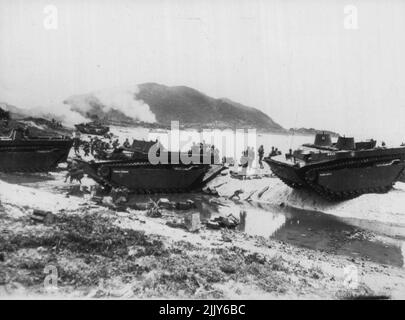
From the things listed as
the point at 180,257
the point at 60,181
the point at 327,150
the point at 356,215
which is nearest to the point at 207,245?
the point at 180,257

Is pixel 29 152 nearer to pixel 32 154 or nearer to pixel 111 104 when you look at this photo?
pixel 32 154

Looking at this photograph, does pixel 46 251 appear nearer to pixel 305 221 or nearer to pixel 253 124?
pixel 305 221

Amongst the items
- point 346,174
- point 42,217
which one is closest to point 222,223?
point 42,217

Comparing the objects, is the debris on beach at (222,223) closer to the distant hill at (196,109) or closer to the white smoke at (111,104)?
the white smoke at (111,104)

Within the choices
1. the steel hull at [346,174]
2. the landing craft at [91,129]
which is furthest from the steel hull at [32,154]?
the landing craft at [91,129]

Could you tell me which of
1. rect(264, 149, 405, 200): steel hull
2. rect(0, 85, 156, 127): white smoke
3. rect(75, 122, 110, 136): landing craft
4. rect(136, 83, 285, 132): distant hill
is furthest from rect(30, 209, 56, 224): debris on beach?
rect(136, 83, 285, 132): distant hill

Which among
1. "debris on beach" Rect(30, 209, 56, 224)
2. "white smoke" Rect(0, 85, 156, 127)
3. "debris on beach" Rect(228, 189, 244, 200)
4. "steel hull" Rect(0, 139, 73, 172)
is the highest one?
"white smoke" Rect(0, 85, 156, 127)

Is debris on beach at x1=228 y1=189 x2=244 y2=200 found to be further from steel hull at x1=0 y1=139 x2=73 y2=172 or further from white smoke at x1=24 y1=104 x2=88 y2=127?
white smoke at x1=24 y1=104 x2=88 y2=127
